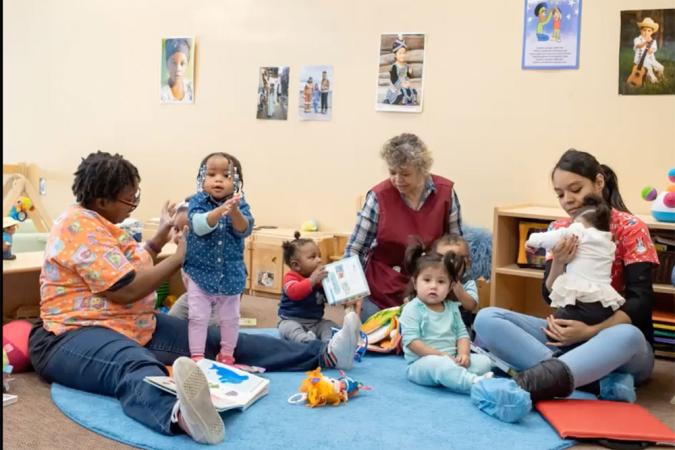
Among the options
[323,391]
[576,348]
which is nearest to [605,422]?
[576,348]

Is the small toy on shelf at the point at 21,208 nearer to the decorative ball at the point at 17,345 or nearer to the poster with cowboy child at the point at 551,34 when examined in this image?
the decorative ball at the point at 17,345

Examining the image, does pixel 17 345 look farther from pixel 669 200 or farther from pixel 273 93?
pixel 669 200

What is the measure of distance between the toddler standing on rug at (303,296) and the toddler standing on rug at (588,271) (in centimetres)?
96

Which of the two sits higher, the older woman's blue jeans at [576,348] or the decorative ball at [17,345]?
the older woman's blue jeans at [576,348]

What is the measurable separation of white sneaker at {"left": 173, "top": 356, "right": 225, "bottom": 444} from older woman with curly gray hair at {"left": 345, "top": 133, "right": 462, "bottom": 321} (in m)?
1.39

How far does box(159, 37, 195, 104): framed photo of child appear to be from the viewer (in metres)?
5.05

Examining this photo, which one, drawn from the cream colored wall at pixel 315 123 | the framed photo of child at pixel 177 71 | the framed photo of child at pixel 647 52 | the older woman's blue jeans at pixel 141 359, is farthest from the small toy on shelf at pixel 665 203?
the framed photo of child at pixel 177 71

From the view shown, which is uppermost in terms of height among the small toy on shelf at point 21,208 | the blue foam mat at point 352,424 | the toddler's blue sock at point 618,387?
the small toy on shelf at point 21,208

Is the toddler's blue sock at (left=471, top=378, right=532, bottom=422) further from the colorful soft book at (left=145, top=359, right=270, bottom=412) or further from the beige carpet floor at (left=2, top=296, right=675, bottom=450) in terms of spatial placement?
the colorful soft book at (left=145, top=359, right=270, bottom=412)

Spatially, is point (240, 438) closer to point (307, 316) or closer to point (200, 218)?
point (200, 218)

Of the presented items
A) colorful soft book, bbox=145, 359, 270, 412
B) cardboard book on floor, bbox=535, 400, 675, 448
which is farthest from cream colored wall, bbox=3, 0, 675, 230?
colorful soft book, bbox=145, 359, 270, 412

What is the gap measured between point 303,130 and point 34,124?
2451 mm

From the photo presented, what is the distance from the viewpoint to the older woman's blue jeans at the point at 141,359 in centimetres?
216

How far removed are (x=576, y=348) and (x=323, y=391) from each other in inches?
32.6
